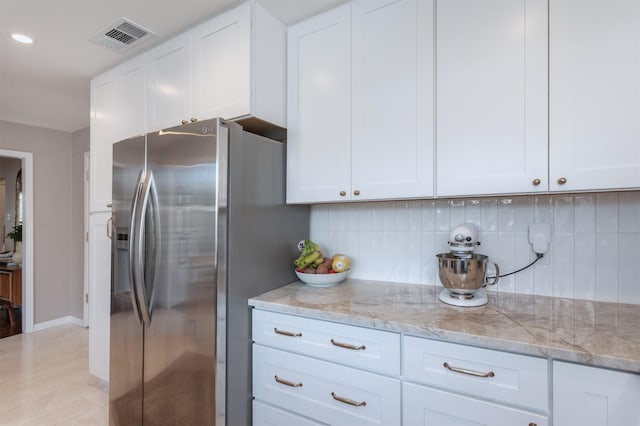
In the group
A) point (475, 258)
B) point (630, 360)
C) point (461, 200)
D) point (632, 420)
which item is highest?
point (461, 200)

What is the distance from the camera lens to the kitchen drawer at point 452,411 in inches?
39.9

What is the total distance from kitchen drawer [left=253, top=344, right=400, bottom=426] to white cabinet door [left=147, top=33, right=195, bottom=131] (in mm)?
1429

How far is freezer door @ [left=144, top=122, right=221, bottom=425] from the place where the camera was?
1420 millimetres

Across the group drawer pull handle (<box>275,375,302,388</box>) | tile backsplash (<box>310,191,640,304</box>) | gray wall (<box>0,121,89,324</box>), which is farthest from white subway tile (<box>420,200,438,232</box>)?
gray wall (<box>0,121,89,324</box>)

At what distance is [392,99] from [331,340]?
3.70ft

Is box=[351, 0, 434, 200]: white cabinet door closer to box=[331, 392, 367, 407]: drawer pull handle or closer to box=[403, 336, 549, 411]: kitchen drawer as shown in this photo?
box=[403, 336, 549, 411]: kitchen drawer

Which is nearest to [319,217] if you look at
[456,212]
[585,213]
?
[456,212]

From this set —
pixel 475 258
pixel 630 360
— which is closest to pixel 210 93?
pixel 475 258

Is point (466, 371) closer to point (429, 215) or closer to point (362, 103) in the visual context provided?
point (429, 215)

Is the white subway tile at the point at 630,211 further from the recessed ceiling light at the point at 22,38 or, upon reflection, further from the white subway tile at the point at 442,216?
the recessed ceiling light at the point at 22,38

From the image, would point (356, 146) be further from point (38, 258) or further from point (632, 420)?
point (38, 258)

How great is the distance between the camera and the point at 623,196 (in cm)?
139

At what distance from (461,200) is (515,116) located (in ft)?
1.67

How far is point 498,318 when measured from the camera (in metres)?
1.22
